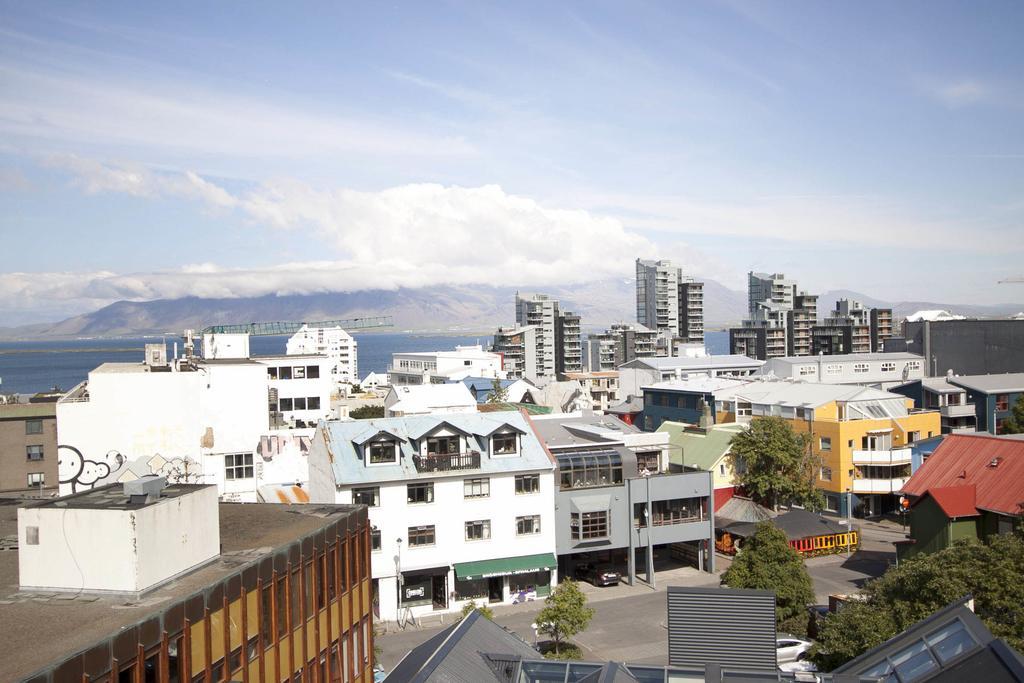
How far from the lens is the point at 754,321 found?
164 meters

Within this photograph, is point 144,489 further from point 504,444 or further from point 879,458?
point 879,458

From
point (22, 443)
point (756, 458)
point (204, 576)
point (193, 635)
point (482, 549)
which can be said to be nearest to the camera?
point (193, 635)

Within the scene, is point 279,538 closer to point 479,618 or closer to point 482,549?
point 479,618

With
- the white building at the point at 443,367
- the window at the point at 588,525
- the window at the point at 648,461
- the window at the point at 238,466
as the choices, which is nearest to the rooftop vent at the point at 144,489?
the window at the point at 588,525

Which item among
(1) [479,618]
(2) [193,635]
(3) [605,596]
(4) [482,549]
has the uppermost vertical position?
(2) [193,635]

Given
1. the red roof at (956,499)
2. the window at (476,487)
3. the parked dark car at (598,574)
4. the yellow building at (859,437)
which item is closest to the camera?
the red roof at (956,499)

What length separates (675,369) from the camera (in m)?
91.0

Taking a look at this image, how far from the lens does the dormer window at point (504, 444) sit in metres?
35.1

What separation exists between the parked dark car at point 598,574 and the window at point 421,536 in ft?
25.7

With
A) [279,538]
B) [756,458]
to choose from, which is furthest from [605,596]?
[279,538]

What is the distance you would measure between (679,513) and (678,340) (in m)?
138

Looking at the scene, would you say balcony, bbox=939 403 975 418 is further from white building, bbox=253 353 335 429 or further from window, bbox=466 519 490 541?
white building, bbox=253 353 335 429

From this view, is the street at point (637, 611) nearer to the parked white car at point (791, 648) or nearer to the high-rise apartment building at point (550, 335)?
the parked white car at point (791, 648)

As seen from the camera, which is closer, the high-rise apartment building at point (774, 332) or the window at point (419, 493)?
Answer: the window at point (419, 493)
